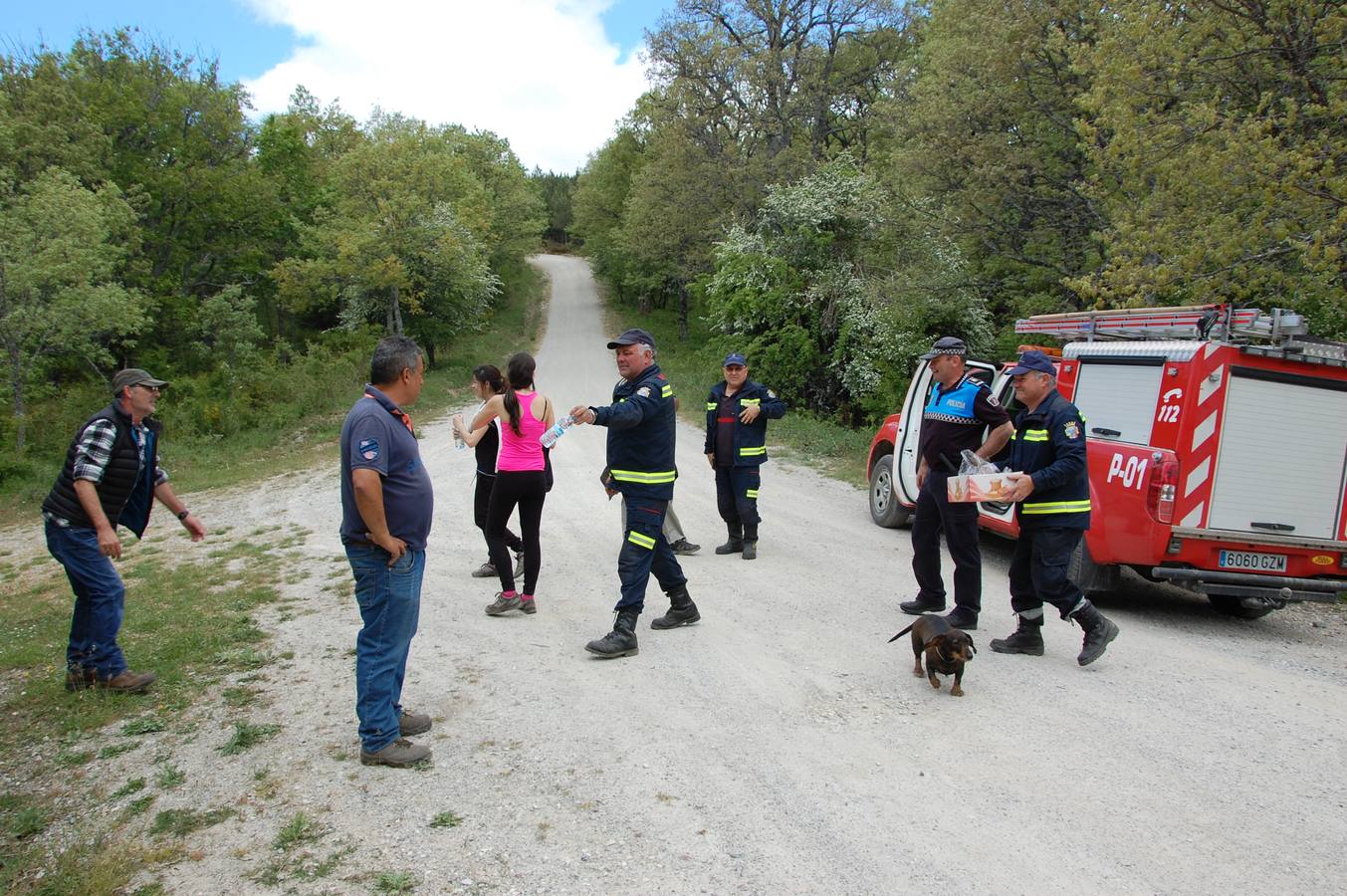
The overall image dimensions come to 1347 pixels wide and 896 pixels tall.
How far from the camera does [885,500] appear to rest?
30.7 feet

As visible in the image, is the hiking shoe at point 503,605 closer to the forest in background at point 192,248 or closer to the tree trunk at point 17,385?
the forest in background at point 192,248

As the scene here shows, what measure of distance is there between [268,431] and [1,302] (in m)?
5.49

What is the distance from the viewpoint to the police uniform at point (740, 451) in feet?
25.5

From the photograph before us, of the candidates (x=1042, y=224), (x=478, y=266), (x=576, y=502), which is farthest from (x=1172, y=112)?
(x=478, y=266)

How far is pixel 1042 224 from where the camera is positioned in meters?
16.4

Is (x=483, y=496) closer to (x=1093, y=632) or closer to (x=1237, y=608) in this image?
(x=1093, y=632)

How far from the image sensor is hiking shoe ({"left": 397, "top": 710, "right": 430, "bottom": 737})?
4035mm

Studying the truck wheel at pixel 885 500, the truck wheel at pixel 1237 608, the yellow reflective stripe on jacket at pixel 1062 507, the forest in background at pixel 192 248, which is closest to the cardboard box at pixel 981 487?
the yellow reflective stripe on jacket at pixel 1062 507

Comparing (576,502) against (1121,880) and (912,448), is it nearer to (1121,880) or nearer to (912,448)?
(912,448)

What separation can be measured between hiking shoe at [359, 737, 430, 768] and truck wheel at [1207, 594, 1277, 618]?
20.1 feet

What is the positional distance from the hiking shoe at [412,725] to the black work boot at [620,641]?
1261 mm

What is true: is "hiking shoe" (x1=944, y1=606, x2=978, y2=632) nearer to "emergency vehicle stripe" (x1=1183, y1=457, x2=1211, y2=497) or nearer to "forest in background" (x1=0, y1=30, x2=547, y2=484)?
"emergency vehicle stripe" (x1=1183, y1=457, x2=1211, y2=497)

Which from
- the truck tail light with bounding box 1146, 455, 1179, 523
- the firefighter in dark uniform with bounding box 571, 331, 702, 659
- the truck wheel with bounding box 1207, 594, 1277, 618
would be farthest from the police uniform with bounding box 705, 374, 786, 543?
the truck wheel with bounding box 1207, 594, 1277, 618

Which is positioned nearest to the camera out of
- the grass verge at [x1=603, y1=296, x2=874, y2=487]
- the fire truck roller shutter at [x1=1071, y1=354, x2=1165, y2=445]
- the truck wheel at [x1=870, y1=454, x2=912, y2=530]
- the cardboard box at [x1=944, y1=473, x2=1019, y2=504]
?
the cardboard box at [x1=944, y1=473, x2=1019, y2=504]
